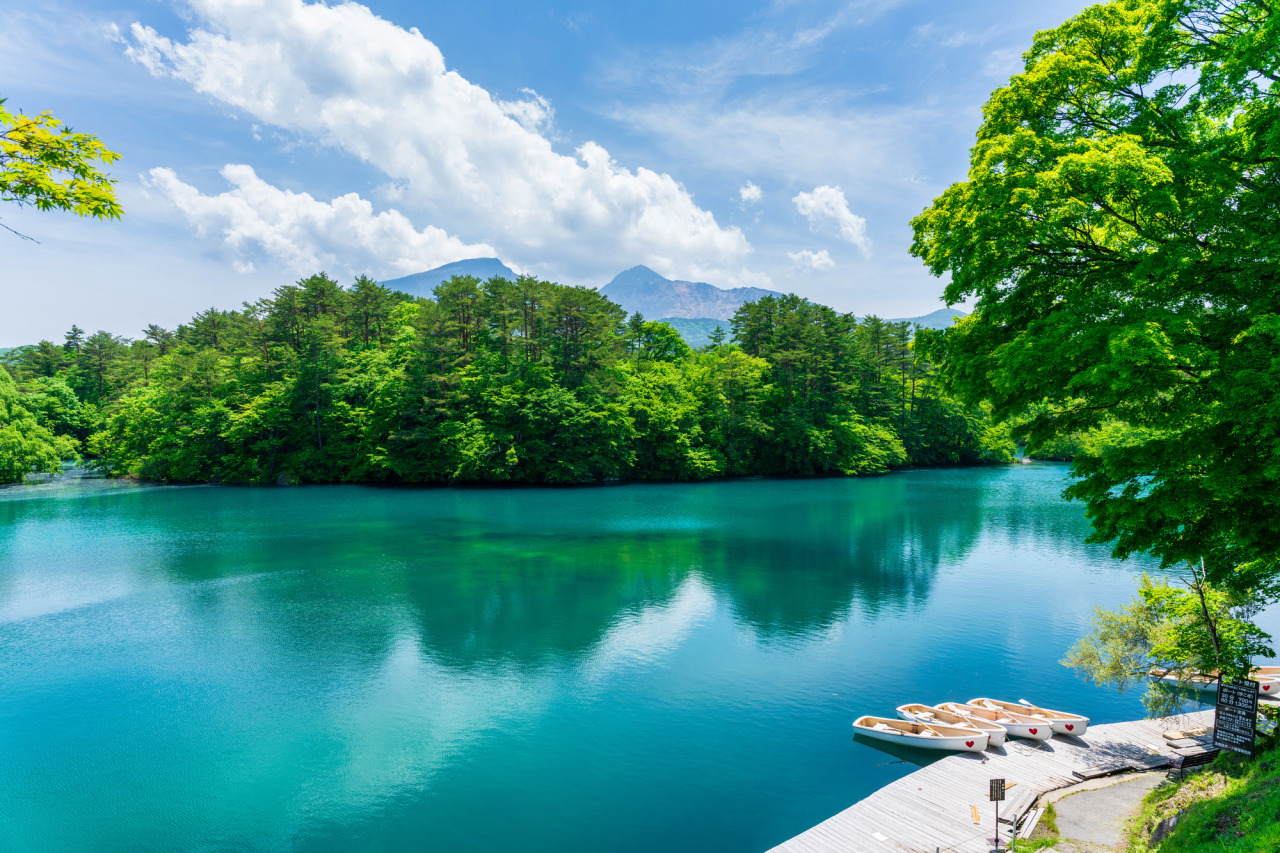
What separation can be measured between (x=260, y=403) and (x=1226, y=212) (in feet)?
189

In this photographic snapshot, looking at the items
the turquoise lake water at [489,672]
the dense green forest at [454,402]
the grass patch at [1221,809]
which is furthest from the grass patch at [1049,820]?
the dense green forest at [454,402]

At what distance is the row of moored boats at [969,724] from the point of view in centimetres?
1245

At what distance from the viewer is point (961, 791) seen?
10.9 m

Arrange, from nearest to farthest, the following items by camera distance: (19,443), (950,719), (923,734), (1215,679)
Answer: (923,734)
(950,719)
(1215,679)
(19,443)

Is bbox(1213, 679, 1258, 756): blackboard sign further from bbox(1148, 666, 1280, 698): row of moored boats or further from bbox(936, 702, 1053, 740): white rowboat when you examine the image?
bbox(936, 702, 1053, 740): white rowboat

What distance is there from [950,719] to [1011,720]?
1.12m

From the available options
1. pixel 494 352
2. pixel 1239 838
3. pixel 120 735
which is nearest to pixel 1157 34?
pixel 1239 838

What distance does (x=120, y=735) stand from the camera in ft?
44.1

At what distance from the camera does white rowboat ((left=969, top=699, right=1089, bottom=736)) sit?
41.8 ft

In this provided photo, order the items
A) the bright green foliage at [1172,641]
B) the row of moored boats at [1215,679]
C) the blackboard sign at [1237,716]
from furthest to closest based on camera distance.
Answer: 1. the row of moored boats at [1215,679]
2. the bright green foliage at [1172,641]
3. the blackboard sign at [1237,716]

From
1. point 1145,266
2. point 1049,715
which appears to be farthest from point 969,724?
point 1145,266

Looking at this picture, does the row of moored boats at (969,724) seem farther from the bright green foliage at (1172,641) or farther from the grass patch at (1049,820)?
the grass patch at (1049,820)

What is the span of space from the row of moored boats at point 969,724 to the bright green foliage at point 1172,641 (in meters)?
1.61

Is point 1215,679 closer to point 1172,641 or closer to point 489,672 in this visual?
point 1172,641
